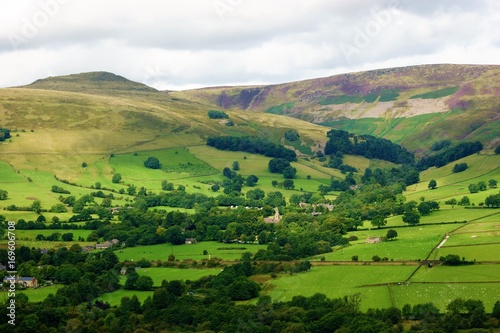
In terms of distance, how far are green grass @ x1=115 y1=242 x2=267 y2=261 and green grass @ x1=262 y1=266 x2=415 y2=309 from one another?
1870cm

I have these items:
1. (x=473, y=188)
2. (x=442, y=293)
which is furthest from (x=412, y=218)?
(x=442, y=293)

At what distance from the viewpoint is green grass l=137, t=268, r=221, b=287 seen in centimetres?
9894

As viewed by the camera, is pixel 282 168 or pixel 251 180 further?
pixel 282 168

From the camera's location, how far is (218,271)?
10238 cm

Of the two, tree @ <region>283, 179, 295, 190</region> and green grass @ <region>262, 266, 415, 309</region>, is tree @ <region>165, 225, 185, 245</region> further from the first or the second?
tree @ <region>283, 179, 295, 190</region>

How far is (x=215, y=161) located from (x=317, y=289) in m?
113

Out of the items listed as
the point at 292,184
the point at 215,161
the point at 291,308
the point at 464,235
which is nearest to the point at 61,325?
the point at 291,308

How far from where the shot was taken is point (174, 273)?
103 metres

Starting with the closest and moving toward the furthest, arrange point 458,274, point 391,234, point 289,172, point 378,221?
1. point 458,274
2. point 391,234
3. point 378,221
4. point 289,172

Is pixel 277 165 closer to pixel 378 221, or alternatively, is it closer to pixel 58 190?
pixel 58 190

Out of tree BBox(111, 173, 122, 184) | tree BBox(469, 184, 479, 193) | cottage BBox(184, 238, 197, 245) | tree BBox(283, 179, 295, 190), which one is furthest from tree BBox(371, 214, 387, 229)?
tree BBox(111, 173, 122, 184)

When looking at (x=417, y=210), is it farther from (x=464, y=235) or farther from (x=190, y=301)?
(x=190, y=301)

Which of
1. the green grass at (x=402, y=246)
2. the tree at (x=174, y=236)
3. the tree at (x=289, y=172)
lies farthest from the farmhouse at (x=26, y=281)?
the tree at (x=289, y=172)

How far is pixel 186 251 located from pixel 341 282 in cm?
3479
